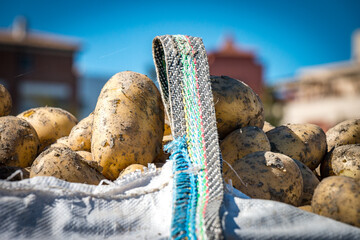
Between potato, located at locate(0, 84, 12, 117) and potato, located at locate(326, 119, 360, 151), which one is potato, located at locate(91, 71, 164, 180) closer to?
potato, located at locate(0, 84, 12, 117)

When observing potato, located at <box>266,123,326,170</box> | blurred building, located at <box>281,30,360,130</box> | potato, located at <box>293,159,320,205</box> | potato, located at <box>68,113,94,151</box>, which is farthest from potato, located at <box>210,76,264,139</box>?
blurred building, located at <box>281,30,360,130</box>

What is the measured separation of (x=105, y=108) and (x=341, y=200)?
1.25 m

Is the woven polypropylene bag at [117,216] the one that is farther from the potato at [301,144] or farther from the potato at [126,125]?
the potato at [301,144]

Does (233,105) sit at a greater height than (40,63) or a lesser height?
greater

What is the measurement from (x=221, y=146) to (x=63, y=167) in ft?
2.81

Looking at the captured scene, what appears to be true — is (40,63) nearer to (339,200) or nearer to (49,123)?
(49,123)

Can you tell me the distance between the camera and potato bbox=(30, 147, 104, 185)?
5.48ft

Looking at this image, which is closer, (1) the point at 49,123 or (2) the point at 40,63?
(1) the point at 49,123

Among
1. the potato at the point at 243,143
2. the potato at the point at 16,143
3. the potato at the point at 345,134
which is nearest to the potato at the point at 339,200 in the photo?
the potato at the point at 243,143

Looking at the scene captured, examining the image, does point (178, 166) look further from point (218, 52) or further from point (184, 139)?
point (218, 52)

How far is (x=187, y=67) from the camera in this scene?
1.83m

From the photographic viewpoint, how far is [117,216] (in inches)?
54.4

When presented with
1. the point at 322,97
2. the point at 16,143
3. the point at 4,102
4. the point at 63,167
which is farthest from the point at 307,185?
the point at 322,97

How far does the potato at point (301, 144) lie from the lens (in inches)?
84.2
